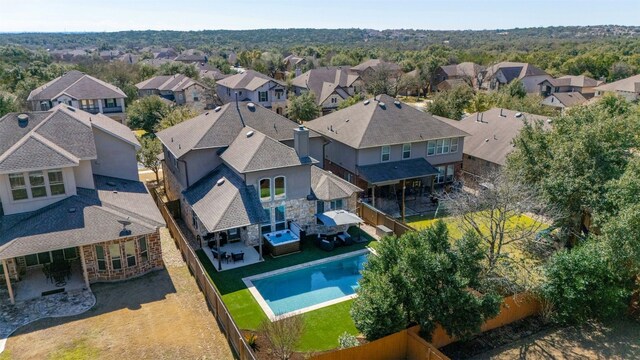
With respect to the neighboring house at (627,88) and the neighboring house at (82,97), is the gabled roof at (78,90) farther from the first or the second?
the neighboring house at (627,88)

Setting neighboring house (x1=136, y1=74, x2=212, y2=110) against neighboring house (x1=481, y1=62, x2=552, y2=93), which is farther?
neighboring house (x1=481, y1=62, x2=552, y2=93)

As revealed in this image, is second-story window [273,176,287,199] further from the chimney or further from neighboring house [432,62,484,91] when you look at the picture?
neighboring house [432,62,484,91]

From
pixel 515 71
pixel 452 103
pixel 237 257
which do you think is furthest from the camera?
pixel 515 71

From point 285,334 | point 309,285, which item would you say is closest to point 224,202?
point 309,285

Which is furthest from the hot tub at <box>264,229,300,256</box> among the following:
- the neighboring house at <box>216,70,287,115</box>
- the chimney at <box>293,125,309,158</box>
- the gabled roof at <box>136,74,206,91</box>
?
the gabled roof at <box>136,74,206,91</box>

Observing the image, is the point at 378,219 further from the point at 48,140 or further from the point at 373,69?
the point at 373,69

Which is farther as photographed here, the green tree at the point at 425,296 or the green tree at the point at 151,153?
the green tree at the point at 151,153

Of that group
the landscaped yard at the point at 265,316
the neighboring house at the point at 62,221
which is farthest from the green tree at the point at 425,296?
the neighboring house at the point at 62,221
